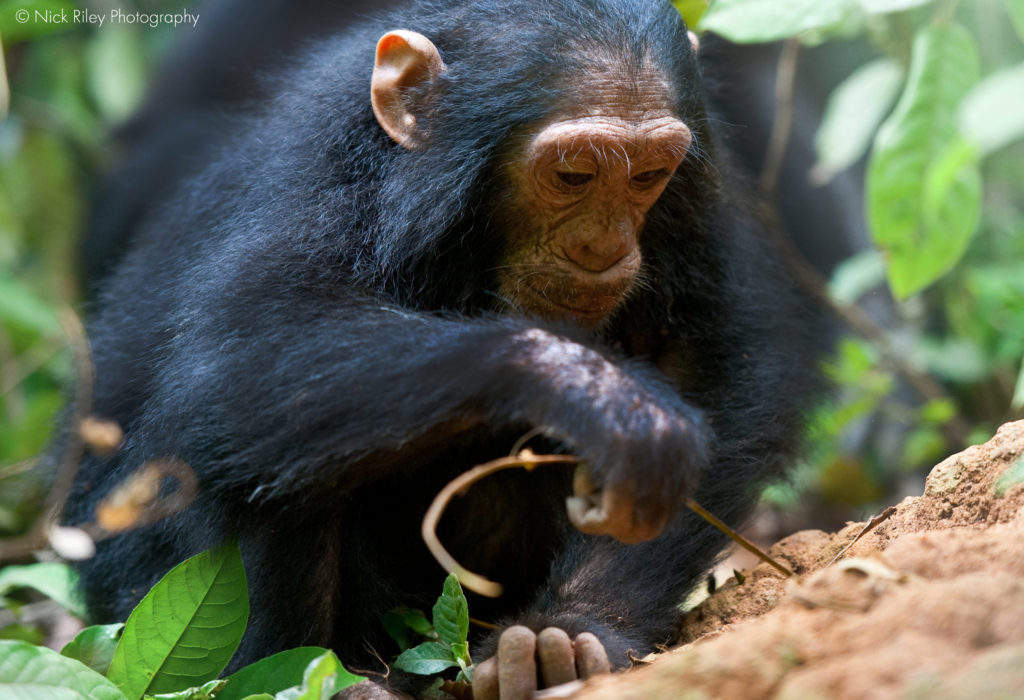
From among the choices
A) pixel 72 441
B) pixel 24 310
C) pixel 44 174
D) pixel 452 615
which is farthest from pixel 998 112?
pixel 44 174

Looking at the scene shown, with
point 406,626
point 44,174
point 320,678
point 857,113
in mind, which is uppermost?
point 857,113

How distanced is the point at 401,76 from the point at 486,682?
1.82 meters

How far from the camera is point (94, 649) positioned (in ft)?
10.4

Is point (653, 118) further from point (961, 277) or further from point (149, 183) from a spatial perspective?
point (149, 183)

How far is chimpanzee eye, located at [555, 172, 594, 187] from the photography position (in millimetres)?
3330

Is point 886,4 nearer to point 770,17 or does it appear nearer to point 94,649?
point 770,17

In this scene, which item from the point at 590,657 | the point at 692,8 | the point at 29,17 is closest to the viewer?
the point at 590,657

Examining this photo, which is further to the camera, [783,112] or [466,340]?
[783,112]

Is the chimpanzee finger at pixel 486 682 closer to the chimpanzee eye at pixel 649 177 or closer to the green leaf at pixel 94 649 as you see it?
the green leaf at pixel 94 649

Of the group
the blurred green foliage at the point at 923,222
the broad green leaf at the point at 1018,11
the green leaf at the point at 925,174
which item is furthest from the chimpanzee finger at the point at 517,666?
the broad green leaf at the point at 1018,11

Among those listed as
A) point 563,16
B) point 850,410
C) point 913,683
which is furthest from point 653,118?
point 850,410

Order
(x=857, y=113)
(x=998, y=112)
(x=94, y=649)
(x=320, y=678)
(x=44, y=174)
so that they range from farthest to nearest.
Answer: (x=44, y=174), (x=857, y=113), (x=94, y=649), (x=998, y=112), (x=320, y=678)

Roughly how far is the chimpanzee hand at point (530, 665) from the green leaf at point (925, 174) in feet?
6.56

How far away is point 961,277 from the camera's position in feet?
21.1
